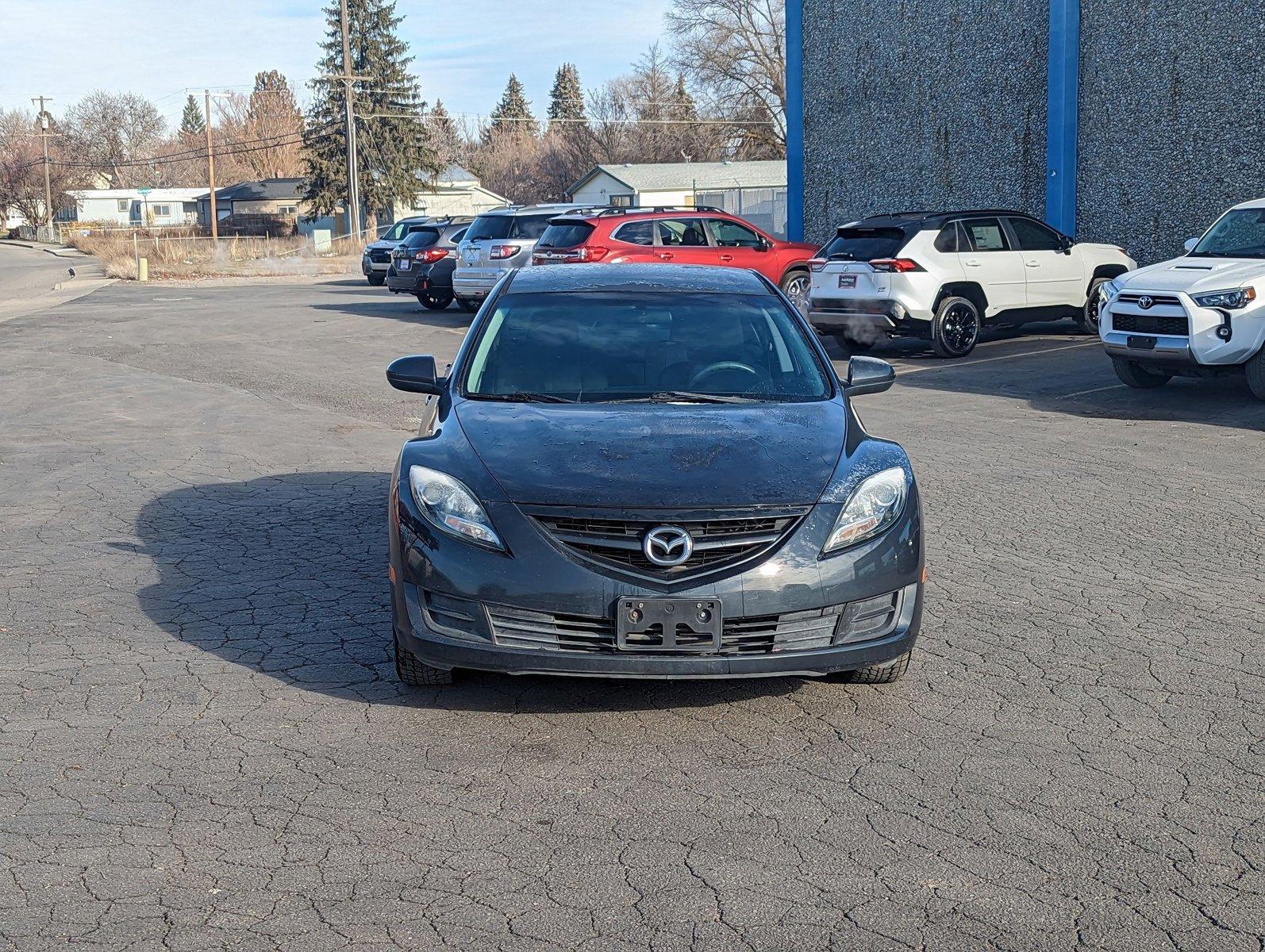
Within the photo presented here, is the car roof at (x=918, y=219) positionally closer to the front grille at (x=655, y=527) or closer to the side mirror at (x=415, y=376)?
the side mirror at (x=415, y=376)

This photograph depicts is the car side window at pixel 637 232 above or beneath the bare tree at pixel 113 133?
beneath

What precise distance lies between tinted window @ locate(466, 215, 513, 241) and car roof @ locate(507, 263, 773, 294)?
1709 cm

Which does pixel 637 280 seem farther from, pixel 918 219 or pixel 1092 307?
pixel 1092 307

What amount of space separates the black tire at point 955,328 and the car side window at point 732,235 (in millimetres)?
4840

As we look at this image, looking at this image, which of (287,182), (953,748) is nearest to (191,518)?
(953,748)

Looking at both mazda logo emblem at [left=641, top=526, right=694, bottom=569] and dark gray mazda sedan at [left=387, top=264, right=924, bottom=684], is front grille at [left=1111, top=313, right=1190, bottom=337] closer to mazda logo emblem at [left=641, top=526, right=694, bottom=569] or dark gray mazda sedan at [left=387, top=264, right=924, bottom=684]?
dark gray mazda sedan at [left=387, top=264, right=924, bottom=684]

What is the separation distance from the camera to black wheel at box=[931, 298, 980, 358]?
1662cm

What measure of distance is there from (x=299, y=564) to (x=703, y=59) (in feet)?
214

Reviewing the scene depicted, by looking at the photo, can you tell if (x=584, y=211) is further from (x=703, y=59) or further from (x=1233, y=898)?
(x=703, y=59)

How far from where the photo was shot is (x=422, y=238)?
2792cm

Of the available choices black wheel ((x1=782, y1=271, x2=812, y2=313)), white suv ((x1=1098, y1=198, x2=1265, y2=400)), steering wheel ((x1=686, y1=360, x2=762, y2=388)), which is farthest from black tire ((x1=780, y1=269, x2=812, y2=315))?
steering wheel ((x1=686, y1=360, x2=762, y2=388))

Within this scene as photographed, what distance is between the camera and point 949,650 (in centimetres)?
579

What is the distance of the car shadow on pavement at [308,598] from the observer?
5316 millimetres

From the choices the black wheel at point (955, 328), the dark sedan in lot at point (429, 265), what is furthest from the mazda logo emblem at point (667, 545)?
the dark sedan in lot at point (429, 265)
